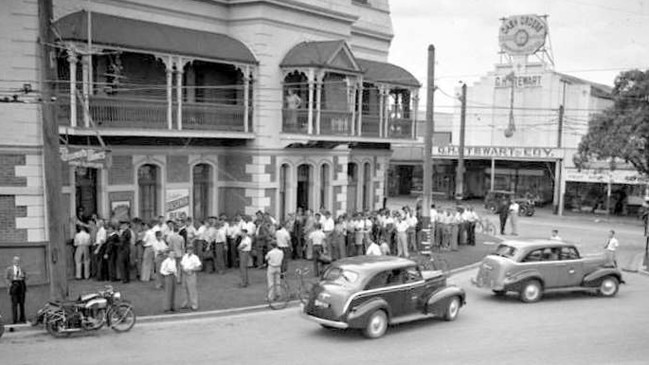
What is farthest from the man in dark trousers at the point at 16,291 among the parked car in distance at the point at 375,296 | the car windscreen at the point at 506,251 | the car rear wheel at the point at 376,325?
the car windscreen at the point at 506,251

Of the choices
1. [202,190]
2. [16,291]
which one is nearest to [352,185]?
[202,190]

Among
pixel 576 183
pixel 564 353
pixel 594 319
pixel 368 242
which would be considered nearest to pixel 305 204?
pixel 368 242

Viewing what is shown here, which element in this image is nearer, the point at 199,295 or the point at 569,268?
the point at 199,295

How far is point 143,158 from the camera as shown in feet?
73.7

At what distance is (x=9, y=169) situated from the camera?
18344mm

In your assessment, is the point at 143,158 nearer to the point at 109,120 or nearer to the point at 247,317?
the point at 109,120

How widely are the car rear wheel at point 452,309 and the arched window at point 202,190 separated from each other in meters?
11.5

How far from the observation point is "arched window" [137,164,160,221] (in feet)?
74.7

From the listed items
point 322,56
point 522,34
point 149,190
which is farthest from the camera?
point 522,34

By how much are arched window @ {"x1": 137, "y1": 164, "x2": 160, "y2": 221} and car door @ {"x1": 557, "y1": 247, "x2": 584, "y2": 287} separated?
43.3ft

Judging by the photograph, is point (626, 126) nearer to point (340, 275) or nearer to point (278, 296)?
point (278, 296)

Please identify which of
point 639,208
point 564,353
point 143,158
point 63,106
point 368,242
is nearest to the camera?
point 564,353

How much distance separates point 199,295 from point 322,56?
11.2 meters

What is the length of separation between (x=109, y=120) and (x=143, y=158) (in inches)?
94.4
